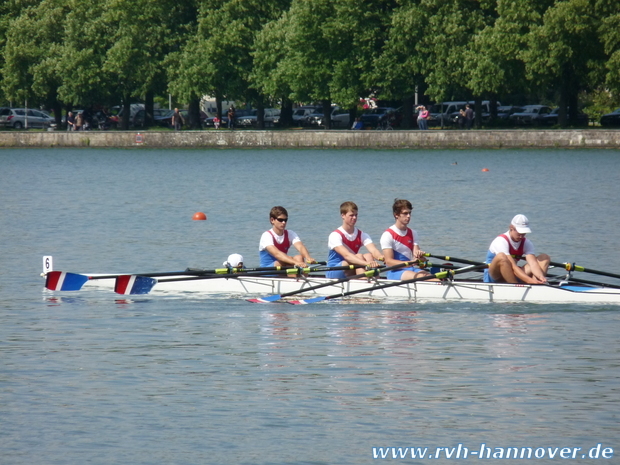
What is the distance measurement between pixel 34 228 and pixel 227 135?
38029 millimetres

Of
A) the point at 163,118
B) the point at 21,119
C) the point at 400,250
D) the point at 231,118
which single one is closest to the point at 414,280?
the point at 400,250

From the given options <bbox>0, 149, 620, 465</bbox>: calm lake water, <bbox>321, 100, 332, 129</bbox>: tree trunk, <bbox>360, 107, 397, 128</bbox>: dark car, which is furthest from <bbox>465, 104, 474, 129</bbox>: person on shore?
<bbox>0, 149, 620, 465</bbox>: calm lake water

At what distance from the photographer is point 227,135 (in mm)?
68062

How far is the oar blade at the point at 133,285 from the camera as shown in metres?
18.3

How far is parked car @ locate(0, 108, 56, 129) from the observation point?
8156cm

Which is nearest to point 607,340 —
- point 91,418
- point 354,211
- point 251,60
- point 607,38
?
point 354,211

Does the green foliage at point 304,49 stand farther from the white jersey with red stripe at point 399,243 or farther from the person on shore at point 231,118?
the white jersey with red stripe at point 399,243

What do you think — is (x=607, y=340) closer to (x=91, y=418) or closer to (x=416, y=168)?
(x=91, y=418)

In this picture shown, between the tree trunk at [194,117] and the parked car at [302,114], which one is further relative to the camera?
the parked car at [302,114]

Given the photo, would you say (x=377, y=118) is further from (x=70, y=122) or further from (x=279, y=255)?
(x=279, y=255)

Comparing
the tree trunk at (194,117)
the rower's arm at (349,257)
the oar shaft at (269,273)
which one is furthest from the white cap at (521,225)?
the tree trunk at (194,117)

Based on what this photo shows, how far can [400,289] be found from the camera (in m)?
17.8

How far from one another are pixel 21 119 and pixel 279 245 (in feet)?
220

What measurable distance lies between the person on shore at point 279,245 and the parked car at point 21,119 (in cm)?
6584
